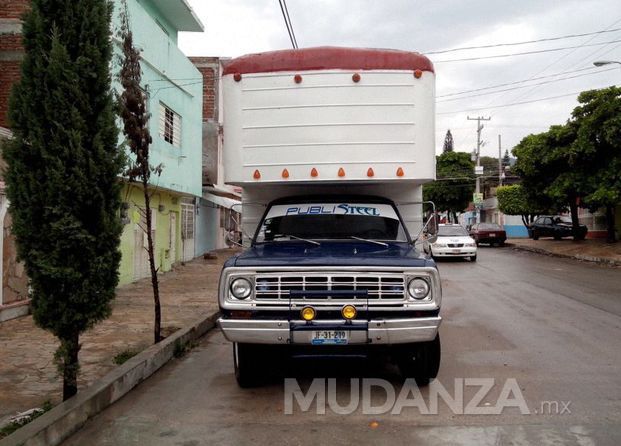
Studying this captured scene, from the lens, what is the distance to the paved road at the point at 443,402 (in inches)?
175

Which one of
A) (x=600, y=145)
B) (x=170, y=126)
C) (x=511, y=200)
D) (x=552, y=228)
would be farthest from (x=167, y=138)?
(x=511, y=200)

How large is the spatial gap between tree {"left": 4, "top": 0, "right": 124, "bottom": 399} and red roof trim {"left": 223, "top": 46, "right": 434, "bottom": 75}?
7.90ft

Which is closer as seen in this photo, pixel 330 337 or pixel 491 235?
pixel 330 337

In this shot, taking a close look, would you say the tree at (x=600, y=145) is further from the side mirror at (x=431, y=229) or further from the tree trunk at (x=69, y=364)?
the tree trunk at (x=69, y=364)

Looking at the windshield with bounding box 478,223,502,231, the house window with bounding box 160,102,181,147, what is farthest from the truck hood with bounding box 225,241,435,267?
the windshield with bounding box 478,223,502,231

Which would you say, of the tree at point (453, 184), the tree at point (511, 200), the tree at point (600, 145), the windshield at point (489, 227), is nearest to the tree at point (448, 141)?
the tree at point (453, 184)

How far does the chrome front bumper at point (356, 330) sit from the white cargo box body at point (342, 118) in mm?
2163

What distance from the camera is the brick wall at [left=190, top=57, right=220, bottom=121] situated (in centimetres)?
2525

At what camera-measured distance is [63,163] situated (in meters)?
4.73

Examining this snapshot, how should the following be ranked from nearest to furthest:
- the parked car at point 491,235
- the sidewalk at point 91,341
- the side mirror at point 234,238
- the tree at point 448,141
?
the sidewalk at point 91,341 → the side mirror at point 234,238 → the parked car at point 491,235 → the tree at point 448,141

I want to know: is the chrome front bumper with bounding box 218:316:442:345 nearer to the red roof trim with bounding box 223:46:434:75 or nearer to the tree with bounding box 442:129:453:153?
the red roof trim with bounding box 223:46:434:75

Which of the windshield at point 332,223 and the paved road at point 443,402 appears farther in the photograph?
the windshield at point 332,223

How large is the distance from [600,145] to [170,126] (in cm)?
1699

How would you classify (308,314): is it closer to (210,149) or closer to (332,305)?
(332,305)
